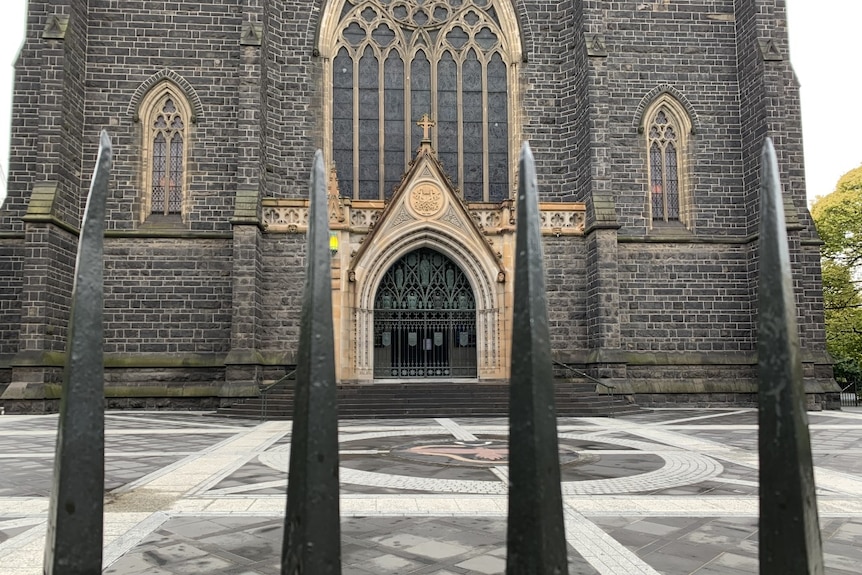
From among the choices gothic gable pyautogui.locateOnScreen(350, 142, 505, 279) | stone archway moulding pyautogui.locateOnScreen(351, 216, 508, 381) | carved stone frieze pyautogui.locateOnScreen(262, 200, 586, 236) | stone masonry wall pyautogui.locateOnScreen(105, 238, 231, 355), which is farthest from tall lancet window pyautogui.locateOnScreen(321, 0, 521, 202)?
stone masonry wall pyautogui.locateOnScreen(105, 238, 231, 355)

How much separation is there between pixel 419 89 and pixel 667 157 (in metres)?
7.27

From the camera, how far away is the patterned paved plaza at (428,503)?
373 cm

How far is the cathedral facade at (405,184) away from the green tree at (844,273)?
952 cm

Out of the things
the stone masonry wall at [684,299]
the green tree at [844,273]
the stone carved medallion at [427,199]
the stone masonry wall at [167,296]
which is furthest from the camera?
the green tree at [844,273]

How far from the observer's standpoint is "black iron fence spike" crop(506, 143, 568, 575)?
176 centimetres

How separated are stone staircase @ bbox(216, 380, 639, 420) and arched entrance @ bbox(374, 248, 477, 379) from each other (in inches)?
72.8

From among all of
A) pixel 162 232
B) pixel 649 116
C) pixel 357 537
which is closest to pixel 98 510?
pixel 357 537

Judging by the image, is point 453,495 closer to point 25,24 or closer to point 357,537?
point 357,537

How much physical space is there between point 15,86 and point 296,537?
1892 cm

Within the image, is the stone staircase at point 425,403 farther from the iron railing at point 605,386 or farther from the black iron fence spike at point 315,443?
the black iron fence spike at point 315,443

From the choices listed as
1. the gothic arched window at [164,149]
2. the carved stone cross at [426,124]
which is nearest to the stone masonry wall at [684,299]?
the carved stone cross at [426,124]

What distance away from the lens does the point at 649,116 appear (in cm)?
1866

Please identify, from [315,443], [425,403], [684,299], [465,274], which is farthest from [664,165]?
[315,443]

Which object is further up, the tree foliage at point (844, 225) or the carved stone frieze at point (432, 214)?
the tree foliage at point (844, 225)
